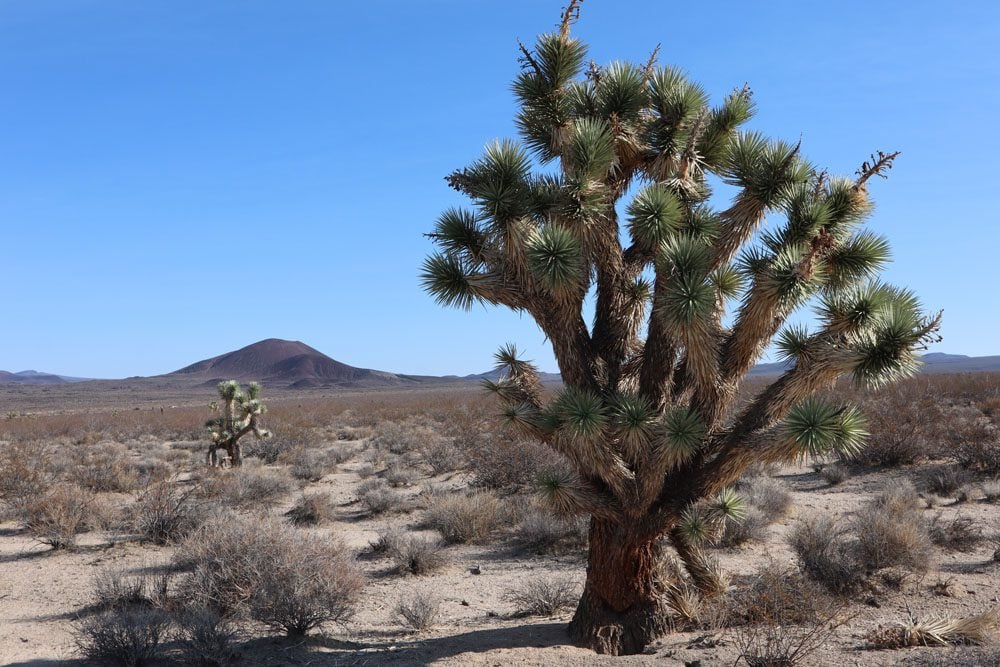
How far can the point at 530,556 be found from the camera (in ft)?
36.4

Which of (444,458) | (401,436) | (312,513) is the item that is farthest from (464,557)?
(401,436)

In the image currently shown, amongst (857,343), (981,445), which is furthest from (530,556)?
(981,445)

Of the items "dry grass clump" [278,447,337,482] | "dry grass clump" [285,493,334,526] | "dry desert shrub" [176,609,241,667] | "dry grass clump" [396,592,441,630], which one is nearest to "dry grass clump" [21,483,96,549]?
"dry grass clump" [285,493,334,526]

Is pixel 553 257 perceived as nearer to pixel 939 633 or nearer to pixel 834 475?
pixel 939 633

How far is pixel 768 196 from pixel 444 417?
29.8 metres

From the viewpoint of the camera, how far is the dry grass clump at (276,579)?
7215 mm

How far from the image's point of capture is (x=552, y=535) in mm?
11180

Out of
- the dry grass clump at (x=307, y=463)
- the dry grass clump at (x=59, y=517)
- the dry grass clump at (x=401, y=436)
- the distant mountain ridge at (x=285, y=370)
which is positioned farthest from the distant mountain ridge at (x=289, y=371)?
the dry grass clump at (x=59, y=517)

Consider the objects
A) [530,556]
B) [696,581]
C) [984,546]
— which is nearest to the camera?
[696,581]

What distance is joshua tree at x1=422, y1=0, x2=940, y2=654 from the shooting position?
231 inches

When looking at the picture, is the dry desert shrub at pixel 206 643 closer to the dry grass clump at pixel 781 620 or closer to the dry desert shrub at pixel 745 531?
the dry grass clump at pixel 781 620

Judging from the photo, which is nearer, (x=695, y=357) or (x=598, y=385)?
(x=695, y=357)

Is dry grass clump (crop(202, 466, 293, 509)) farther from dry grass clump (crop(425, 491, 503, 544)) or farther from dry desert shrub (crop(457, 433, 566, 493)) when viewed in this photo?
dry desert shrub (crop(457, 433, 566, 493))

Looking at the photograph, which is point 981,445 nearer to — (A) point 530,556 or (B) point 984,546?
(B) point 984,546
